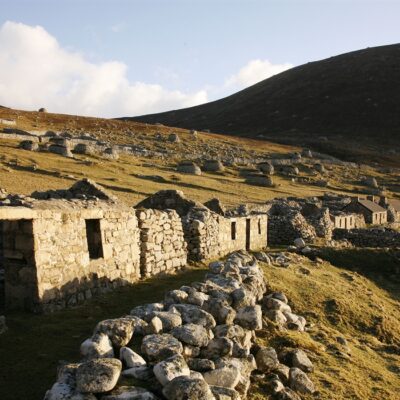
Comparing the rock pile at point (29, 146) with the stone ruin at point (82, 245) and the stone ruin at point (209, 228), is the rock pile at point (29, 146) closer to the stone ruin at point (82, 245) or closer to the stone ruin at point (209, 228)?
the stone ruin at point (209, 228)

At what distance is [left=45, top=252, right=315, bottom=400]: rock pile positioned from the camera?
577cm

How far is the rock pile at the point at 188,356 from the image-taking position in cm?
577

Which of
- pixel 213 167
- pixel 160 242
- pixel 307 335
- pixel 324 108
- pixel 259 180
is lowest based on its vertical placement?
pixel 259 180

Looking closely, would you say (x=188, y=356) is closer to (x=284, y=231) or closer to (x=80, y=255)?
(x=80, y=255)

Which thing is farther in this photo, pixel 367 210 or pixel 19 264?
pixel 367 210

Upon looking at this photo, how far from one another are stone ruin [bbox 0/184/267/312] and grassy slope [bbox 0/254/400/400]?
0.44 metres

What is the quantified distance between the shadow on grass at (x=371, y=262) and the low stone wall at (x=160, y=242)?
7.78m

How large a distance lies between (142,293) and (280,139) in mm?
108612

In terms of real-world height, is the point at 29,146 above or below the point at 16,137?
below

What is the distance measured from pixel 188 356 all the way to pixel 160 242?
8.04 metres

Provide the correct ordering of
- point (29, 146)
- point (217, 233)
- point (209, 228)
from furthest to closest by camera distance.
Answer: point (29, 146), point (217, 233), point (209, 228)

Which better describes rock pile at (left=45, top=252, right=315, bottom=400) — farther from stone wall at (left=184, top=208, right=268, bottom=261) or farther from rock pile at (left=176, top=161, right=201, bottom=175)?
rock pile at (left=176, top=161, right=201, bottom=175)

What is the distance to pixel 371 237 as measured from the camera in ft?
98.1

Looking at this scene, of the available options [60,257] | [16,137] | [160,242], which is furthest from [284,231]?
[16,137]
